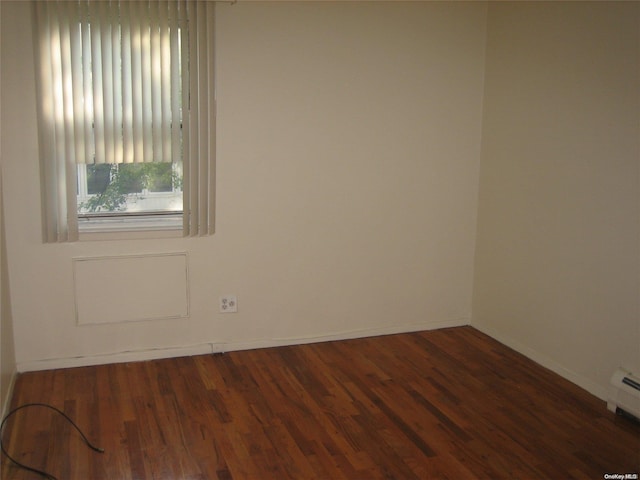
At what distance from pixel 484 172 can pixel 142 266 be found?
8.07 feet

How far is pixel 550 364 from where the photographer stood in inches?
163

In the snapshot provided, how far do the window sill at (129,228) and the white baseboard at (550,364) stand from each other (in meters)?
2.30

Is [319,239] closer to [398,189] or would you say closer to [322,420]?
[398,189]

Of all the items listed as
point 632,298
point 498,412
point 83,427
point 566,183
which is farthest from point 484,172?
point 83,427

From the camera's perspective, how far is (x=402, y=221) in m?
4.67

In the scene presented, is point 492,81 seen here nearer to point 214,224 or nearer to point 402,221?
point 402,221

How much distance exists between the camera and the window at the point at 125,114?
12.3ft

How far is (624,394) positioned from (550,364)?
68 cm

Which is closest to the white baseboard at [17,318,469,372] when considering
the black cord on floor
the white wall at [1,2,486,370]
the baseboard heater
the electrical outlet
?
the white wall at [1,2,486,370]

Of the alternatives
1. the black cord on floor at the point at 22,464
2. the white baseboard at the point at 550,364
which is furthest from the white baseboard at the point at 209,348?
the black cord on floor at the point at 22,464

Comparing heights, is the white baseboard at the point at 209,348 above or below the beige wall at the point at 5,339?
below

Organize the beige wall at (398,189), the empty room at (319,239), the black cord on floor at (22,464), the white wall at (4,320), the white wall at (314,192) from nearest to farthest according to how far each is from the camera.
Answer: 1. the black cord on floor at (22,464)
2. the empty room at (319,239)
3. the white wall at (4,320)
4. the beige wall at (398,189)
5. the white wall at (314,192)

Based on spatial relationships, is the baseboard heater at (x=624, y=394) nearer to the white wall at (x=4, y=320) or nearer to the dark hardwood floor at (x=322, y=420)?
the dark hardwood floor at (x=322, y=420)

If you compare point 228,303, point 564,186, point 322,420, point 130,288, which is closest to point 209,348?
point 228,303
